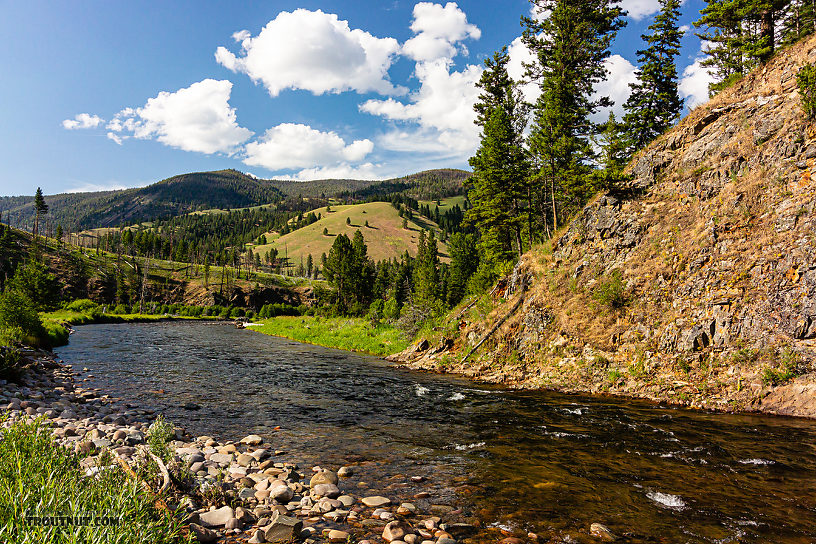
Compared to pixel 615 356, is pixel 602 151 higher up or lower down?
higher up

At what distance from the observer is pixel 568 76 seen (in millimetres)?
32625

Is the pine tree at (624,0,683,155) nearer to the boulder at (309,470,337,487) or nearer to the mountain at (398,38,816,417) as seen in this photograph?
the mountain at (398,38,816,417)

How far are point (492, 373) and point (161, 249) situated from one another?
21744 centimetres

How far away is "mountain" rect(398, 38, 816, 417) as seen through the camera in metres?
14.8

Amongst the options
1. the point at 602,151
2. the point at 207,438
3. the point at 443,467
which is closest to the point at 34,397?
the point at 207,438

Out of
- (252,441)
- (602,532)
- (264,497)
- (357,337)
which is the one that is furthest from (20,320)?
(602,532)

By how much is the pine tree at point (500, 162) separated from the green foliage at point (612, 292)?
40.2 ft

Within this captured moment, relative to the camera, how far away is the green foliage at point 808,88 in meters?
17.6

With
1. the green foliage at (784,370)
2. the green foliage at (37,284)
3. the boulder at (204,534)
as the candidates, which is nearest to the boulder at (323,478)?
the boulder at (204,534)

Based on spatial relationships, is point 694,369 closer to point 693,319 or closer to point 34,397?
point 693,319

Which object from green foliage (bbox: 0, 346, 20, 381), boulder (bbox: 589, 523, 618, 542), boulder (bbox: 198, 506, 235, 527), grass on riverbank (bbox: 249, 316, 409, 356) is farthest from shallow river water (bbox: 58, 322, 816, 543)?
grass on riverbank (bbox: 249, 316, 409, 356)

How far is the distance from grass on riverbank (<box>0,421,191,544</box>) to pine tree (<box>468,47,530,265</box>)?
32577 mm

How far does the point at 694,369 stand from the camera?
1625cm

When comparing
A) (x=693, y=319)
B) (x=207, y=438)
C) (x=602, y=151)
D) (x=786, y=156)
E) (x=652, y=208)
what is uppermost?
(x=602, y=151)
